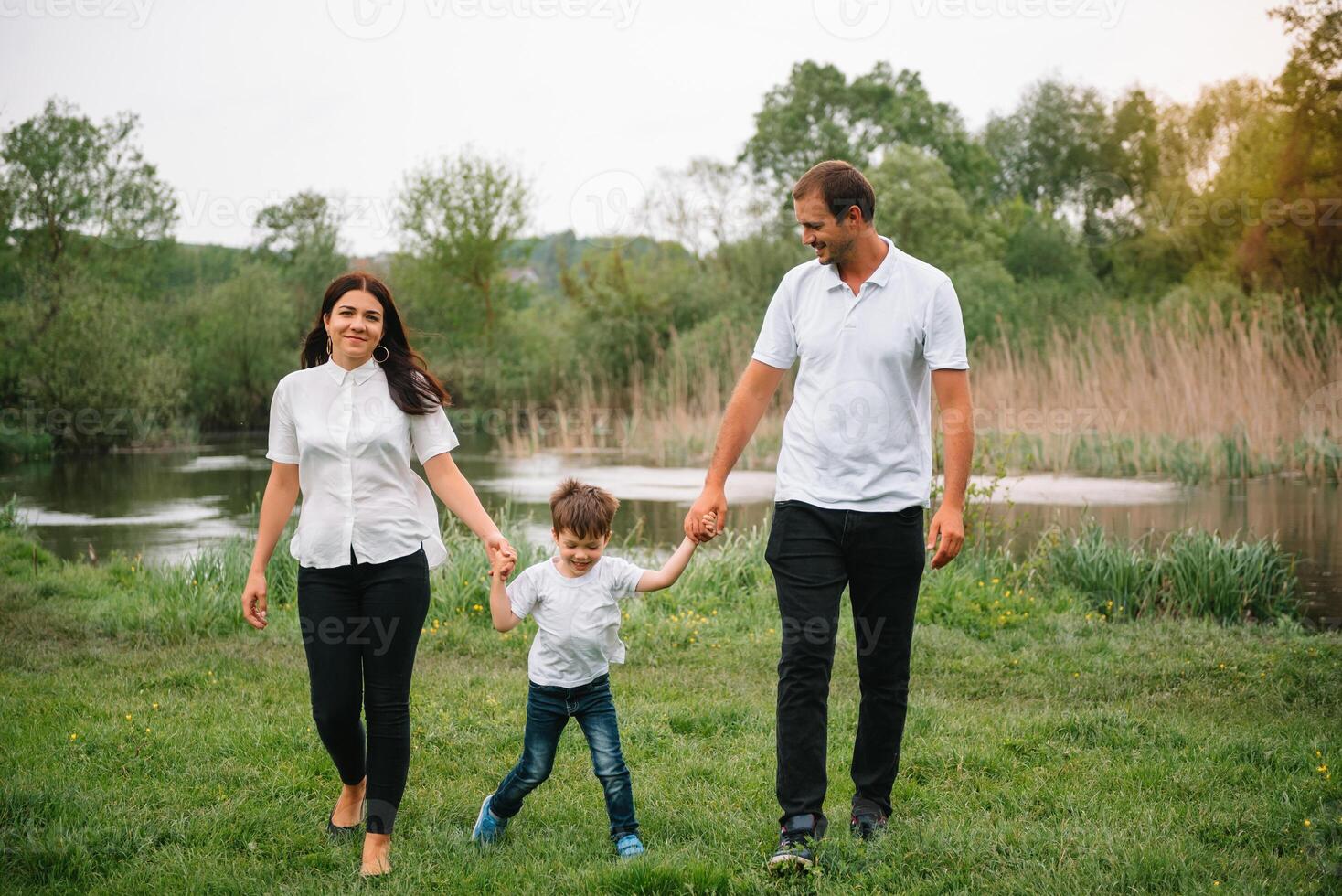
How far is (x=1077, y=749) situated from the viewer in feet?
14.8

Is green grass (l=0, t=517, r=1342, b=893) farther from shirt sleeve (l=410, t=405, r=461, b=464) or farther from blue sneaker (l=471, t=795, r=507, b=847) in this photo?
shirt sleeve (l=410, t=405, r=461, b=464)

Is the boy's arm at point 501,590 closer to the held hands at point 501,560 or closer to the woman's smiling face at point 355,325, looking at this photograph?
the held hands at point 501,560

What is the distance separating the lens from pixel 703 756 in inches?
180

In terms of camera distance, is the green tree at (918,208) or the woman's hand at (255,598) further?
the green tree at (918,208)

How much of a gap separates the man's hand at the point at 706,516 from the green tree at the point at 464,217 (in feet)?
128

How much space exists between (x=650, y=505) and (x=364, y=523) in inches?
385

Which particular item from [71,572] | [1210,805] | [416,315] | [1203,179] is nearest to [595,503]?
[1210,805]

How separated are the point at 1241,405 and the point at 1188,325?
1.56m

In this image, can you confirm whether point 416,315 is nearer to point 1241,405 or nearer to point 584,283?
point 584,283

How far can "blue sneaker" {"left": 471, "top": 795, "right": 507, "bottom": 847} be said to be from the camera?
12.1 feet

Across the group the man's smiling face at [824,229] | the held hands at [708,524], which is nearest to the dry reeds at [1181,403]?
the man's smiling face at [824,229]

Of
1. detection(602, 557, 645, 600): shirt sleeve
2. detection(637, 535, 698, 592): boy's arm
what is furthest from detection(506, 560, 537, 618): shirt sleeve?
detection(637, 535, 698, 592): boy's arm

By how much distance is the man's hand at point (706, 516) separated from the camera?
350 centimetres

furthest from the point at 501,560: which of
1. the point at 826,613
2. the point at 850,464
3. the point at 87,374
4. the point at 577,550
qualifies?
the point at 87,374
